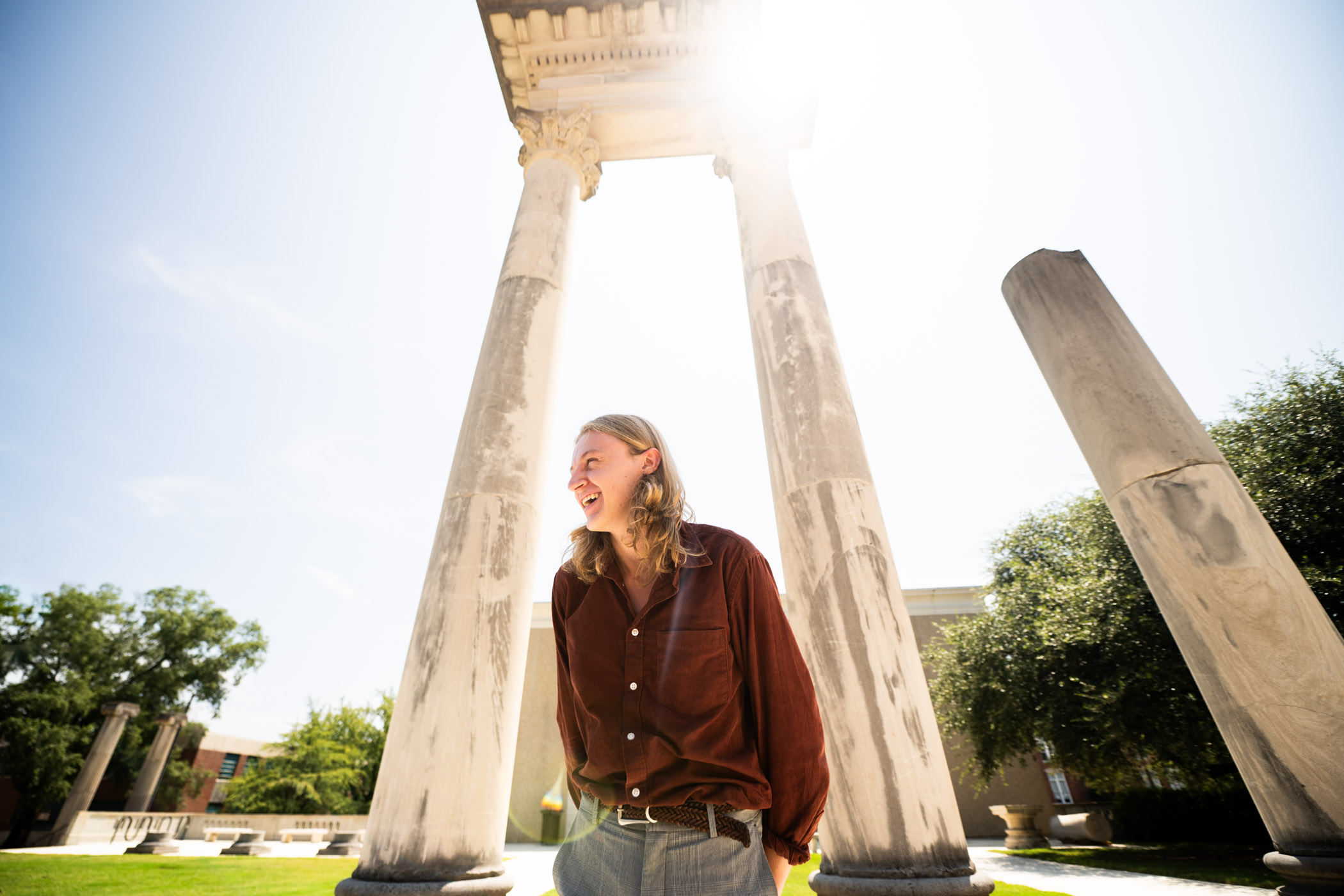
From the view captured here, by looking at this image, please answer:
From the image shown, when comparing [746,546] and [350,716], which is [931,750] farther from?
[350,716]

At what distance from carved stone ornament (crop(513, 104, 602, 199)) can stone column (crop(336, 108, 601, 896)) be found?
4.54 metres

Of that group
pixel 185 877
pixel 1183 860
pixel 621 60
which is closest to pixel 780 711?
pixel 621 60

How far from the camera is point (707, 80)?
45.5 feet

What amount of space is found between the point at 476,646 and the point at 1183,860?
23480mm

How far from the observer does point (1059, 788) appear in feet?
112

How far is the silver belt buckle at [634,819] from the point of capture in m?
2.23

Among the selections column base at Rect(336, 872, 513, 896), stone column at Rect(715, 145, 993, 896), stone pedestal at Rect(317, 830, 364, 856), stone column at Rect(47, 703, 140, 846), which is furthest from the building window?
stone column at Rect(47, 703, 140, 846)

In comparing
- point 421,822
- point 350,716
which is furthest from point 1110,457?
point 350,716

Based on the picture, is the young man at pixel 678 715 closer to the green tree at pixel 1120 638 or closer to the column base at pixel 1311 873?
the column base at pixel 1311 873

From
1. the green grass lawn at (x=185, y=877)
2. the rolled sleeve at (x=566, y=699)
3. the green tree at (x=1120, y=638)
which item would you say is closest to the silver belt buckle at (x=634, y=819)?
the rolled sleeve at (x=566, y=699)

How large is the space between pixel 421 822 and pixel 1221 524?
28.3ft

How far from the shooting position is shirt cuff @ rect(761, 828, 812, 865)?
7.50ft

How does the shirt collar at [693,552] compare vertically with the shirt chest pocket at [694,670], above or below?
above

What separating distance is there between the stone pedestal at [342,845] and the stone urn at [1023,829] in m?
26.2
